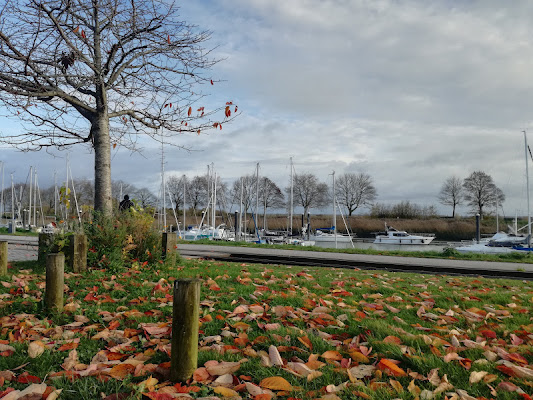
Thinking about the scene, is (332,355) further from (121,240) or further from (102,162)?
(102,162)

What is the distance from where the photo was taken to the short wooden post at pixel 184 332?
289 centimetres

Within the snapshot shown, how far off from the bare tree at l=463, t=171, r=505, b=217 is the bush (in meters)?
59.8

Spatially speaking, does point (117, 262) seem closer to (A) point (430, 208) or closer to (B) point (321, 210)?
(B) point (321, 210)

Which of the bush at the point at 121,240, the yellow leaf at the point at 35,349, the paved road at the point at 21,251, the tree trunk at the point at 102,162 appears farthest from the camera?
the paved road at the point at 21,251

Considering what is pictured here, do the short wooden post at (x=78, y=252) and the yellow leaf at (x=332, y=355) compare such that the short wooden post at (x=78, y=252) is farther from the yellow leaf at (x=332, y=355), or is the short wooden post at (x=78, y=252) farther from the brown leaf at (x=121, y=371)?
the yellow leaf at (x=332, y=355)

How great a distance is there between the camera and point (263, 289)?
5.83 m

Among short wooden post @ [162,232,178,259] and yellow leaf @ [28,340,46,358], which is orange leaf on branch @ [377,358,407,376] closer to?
yellow leaf @ [28,340,46,358]

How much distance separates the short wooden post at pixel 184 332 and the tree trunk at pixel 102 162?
643cm

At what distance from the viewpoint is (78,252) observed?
7.10 m

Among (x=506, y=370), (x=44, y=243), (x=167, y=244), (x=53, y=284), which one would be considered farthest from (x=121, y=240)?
(x=506, y=370)

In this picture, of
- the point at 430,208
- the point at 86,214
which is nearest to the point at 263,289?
the point at 86,214

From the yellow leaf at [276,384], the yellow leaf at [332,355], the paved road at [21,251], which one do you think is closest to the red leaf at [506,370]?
the yellow leaf at [332,355]

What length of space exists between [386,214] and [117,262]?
60.2 metres

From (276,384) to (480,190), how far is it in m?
63.4
